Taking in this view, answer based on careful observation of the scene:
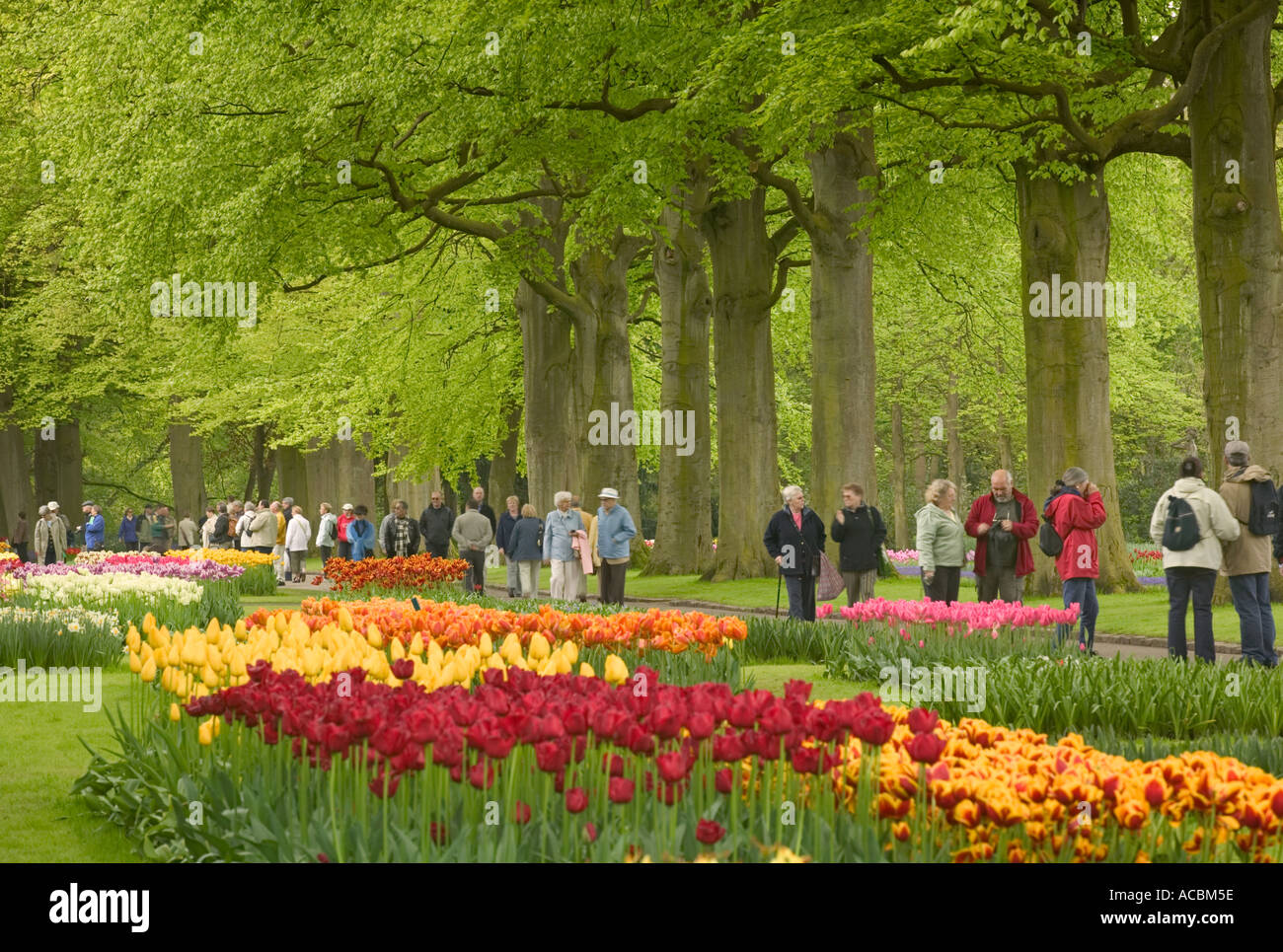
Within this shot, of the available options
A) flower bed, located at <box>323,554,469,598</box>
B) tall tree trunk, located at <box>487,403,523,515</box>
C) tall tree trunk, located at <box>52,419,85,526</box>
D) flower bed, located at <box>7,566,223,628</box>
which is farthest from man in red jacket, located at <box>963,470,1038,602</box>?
tall tree trunk, located at <box>487,403,523,515</box>

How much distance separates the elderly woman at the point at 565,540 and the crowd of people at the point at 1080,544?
13.4 feet

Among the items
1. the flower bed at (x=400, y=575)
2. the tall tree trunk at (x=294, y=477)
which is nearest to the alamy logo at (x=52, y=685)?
the flower bed at (x=400, y=575)

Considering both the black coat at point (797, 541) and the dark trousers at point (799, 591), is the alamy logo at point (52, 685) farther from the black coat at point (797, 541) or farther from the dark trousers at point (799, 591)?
the dark trousers at point (799, 591)

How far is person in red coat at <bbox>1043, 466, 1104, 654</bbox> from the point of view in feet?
42.2

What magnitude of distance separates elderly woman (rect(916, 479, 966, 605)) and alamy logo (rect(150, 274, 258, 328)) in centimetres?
1185

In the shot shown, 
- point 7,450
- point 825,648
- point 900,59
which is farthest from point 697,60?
point 7,450

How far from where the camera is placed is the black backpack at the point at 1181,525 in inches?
447

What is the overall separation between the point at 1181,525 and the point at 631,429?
55.2 feet

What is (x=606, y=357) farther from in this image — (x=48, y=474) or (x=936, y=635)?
(x=48, y=474)

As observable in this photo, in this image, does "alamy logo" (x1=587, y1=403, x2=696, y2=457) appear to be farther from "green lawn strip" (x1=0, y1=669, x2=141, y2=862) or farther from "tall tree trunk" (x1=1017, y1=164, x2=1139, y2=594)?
"green lawn strip" (x1=0, y1=669, x2=141, y2=862)

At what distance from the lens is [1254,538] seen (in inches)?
456

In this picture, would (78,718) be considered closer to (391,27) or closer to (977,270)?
(391,27)

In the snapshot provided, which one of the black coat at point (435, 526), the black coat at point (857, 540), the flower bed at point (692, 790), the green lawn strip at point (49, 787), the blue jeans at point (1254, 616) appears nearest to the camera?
the flower bed at point (692, 790)

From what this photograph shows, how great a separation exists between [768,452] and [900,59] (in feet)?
31.3
